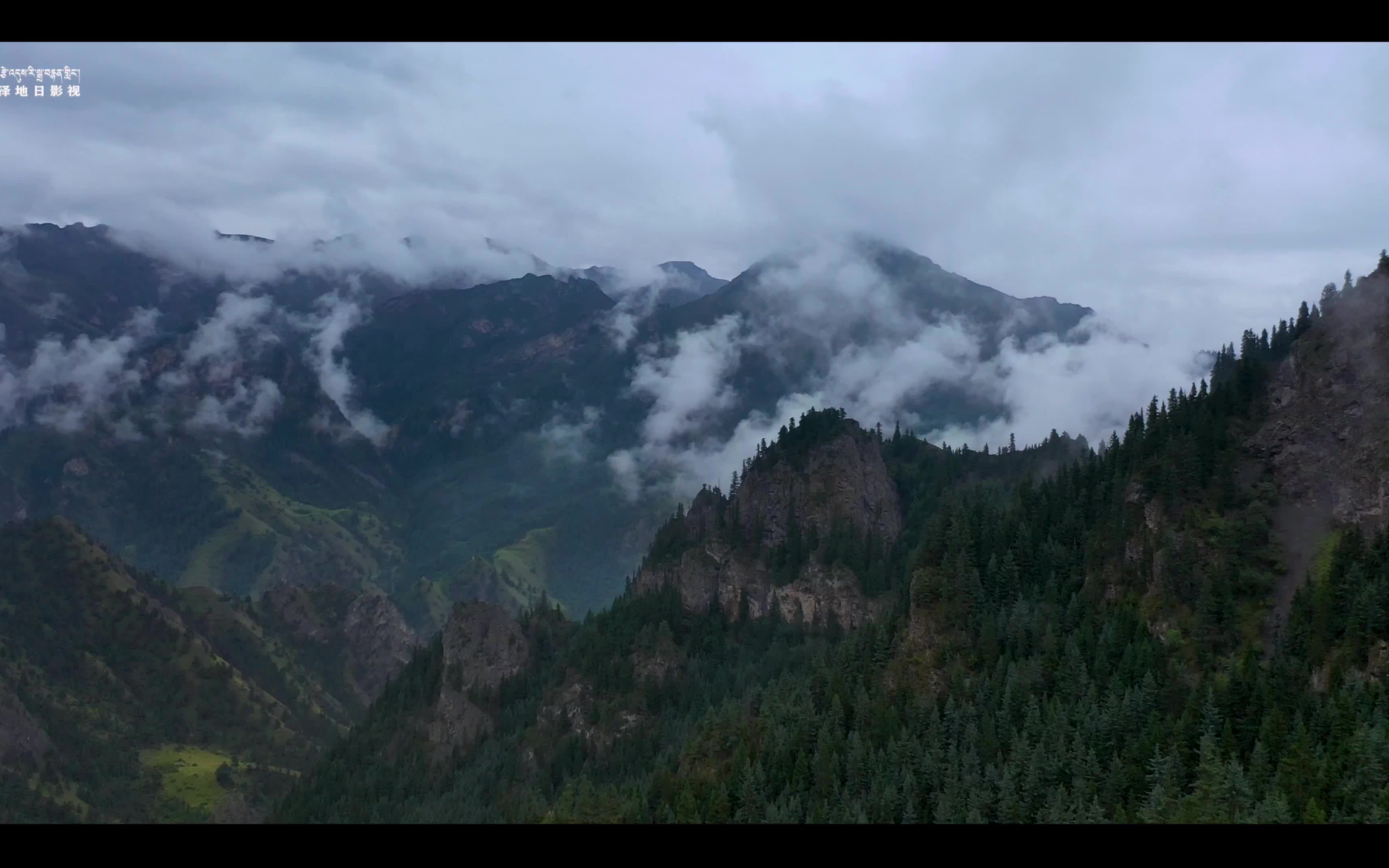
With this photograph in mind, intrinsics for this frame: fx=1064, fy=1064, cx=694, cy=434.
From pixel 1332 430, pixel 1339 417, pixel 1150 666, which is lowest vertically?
pixel 1150 666

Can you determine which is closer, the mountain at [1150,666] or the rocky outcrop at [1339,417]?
the mountain at [1150,666]

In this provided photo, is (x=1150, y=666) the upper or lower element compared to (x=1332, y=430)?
lower

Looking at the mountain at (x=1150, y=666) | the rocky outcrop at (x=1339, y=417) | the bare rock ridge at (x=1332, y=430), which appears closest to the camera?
the mountain at (x=1150, y=666)

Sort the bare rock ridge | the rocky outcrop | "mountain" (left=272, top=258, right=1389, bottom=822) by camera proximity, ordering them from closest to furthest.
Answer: "mountain" (left=272, top=258, right=1389, bottom=822) < the bare rock ridge < the rocky outcrop

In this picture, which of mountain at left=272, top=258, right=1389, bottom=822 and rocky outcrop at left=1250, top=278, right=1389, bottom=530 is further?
rocky outcrop at left=1250, top=278, right=1389, bottom=530

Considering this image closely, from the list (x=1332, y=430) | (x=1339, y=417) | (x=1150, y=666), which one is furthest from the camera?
(x=1339, y=417)

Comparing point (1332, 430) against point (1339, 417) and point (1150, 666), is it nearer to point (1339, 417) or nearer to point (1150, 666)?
point (1339, 417)

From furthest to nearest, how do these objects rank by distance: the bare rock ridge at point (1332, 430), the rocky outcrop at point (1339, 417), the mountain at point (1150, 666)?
the rocky outcrop at point (1339, 417) → the bare rock ridge at point (1332, 430) → the mountain at point (1150, 666)

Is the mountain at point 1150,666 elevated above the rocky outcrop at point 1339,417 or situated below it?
below

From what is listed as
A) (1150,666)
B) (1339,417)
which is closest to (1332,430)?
(1339,417)
